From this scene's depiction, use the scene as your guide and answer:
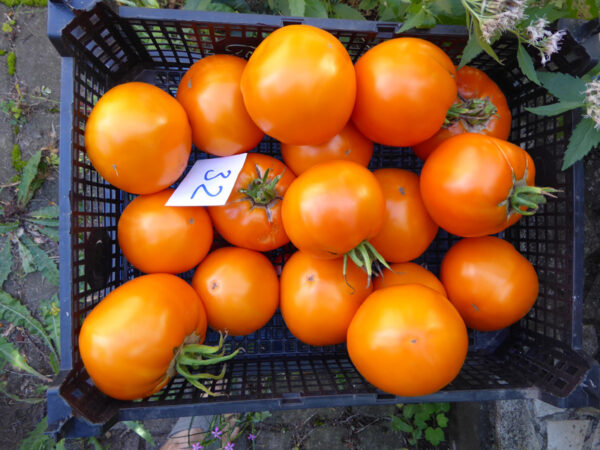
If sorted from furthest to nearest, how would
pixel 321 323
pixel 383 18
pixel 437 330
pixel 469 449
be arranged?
pixel 469 449 < pixel 383 18 < pixel 321 323 < pixel 437 330

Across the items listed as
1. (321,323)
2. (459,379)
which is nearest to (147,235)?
(321,323)

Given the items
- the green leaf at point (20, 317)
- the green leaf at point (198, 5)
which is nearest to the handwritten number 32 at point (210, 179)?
the green leaf at point (198, 5)

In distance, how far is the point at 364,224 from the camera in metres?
0.80

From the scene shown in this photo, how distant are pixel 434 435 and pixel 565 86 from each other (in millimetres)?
1192

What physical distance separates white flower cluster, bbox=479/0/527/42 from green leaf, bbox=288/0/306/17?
1.29ft

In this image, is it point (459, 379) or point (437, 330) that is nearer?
point (437, 330)

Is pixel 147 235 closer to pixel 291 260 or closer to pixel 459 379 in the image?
pixel 291 260

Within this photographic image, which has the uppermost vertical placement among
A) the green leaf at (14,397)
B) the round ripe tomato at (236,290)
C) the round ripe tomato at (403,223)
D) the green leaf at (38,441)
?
the round ripe tomato at (403,223)

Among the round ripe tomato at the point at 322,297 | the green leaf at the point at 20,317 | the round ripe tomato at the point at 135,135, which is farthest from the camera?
the green leaf at the point at 20,317

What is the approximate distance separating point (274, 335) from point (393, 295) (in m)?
0.46

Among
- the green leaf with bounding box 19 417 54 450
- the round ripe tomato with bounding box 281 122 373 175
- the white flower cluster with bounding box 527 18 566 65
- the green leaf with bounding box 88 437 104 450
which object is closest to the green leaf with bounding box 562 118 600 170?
the white flower cluster with bounding box 527 18 566 65

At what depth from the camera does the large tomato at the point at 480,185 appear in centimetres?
82

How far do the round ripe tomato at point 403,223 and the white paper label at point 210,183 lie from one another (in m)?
0.36

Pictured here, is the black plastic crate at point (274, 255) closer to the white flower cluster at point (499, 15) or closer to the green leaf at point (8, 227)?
the white flower cluster at point (499, 15)
